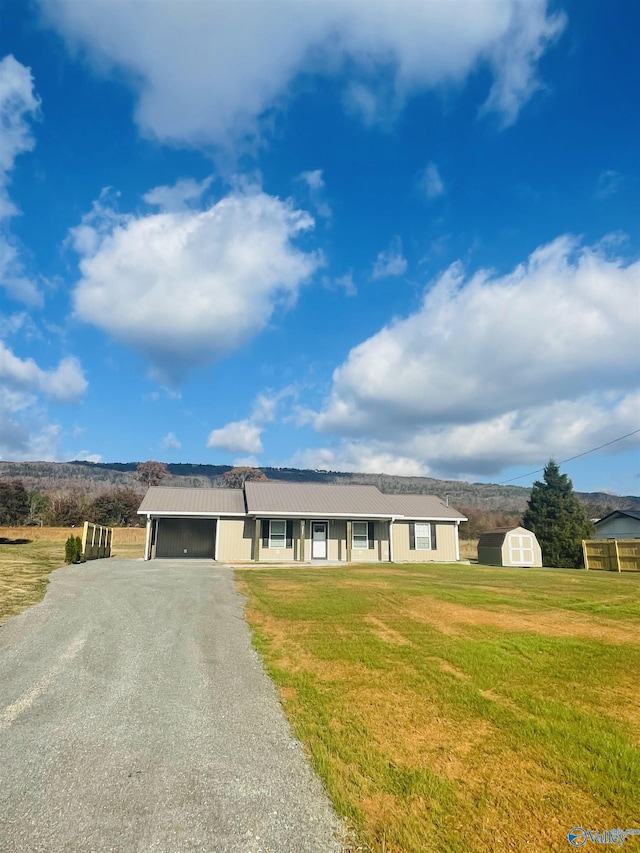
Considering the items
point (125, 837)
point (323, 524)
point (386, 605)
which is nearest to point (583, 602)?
point (386, 605)

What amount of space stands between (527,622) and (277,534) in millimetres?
18164

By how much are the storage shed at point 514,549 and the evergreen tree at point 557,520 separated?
5.02 m

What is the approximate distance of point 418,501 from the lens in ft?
102

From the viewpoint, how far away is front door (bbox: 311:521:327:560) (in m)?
27.3

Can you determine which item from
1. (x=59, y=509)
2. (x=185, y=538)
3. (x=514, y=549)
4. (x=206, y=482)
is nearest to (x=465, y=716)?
(x=185, y=538)

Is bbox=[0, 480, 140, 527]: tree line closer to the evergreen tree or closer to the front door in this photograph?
the front door

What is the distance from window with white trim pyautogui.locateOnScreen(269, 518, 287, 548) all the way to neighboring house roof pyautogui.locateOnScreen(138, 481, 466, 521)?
96 cm

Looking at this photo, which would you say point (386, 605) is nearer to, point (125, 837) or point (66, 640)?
point (66, 640)

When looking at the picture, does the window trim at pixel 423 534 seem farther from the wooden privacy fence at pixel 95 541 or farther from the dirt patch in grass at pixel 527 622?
the dirt patch in grass at pixel 527 622

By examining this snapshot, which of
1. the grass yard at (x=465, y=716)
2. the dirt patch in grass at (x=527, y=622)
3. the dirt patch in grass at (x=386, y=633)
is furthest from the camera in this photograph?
the dirt patch in grass at (x=527, y=622)

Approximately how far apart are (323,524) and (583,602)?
54.1ft

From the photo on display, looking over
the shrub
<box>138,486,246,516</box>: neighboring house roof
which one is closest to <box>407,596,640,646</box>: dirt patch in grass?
the shrub

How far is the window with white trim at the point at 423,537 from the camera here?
2903 cm

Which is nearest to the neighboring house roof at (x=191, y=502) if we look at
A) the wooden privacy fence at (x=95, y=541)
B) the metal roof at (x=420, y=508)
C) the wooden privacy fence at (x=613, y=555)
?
the wooden privacy fence at (x=95, y=541)
